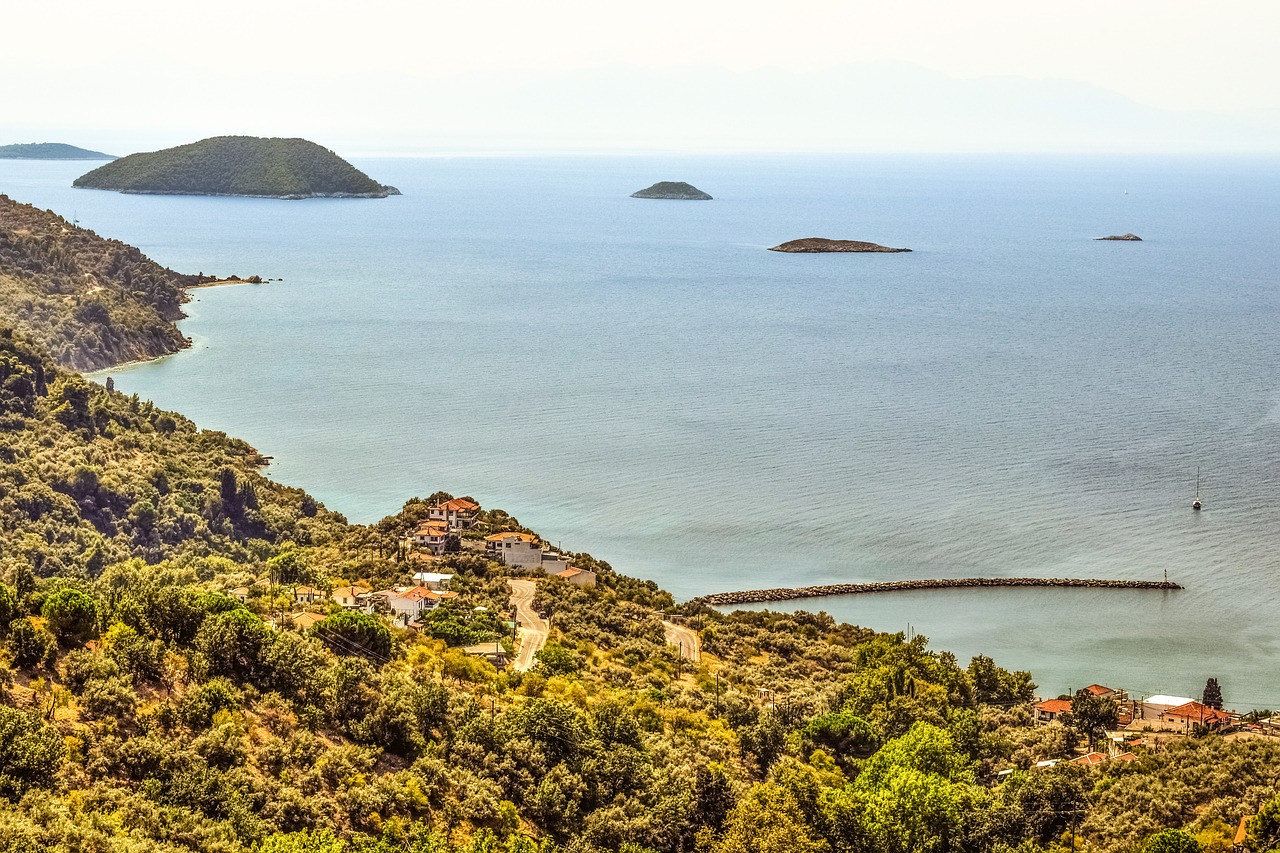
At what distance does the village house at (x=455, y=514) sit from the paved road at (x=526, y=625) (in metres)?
4.42

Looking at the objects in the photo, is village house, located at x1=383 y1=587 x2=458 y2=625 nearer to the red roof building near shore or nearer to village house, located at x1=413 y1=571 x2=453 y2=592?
village house, located at x1=413 y1=571 x2=453 y2=592

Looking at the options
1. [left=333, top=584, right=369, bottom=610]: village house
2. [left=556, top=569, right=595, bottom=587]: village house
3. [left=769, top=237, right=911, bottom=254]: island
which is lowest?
[left=556, top=569, right=595, bottom=587]: village house

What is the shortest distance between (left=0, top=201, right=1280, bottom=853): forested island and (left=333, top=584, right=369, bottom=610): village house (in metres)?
0.34

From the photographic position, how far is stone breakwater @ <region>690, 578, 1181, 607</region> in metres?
40.2

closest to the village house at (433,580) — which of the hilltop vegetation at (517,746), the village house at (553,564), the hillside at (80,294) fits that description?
the hilltop vegetation at (517,746)

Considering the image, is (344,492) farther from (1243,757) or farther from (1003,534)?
(1243,757)

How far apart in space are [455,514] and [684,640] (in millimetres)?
10501

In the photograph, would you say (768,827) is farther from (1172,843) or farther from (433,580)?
(433,580)

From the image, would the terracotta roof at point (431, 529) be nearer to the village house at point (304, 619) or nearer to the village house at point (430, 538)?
the village house at point (430, 538)

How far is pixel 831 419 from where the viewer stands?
203ft

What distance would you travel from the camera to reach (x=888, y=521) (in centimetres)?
4666

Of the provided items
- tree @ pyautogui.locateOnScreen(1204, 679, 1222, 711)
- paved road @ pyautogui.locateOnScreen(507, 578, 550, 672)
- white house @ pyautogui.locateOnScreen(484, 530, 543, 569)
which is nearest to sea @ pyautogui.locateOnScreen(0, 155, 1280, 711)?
tree @ pyautogui.locateOnScreen(1204, 679, 1222, 711)

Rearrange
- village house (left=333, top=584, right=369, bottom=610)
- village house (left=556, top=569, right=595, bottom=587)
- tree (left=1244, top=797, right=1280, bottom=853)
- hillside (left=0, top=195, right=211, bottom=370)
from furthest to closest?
hillside (left=0, top=195, right=211, bottom=370) < village house (left=556, top=569, right=595, bottom=587) < village house (left=333, top=584, right=369, bottom=610) < tree (left=1244, top=797, right=1280, bottom=853)

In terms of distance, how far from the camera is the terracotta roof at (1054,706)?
30688mm
